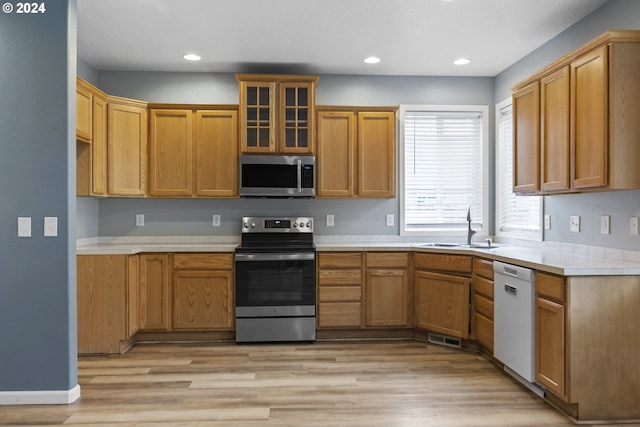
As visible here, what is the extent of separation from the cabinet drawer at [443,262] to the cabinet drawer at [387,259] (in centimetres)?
12

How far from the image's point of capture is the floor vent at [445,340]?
4.09 meters

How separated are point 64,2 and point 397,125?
311 cm

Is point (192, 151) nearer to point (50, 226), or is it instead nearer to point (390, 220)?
point (50, 226)

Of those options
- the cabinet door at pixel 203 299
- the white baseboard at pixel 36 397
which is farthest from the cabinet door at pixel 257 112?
the white baseboard at pixel 36 397

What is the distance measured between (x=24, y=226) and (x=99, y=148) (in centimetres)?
146

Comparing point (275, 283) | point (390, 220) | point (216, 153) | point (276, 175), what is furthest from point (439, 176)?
point (216, 153)

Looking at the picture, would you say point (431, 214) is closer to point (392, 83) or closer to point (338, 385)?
point (392, 83)

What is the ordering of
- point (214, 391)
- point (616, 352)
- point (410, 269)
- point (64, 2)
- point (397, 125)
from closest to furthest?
point (616, 352), point (64, 2), point (214, 391), point (410, 269), point (397, 125)

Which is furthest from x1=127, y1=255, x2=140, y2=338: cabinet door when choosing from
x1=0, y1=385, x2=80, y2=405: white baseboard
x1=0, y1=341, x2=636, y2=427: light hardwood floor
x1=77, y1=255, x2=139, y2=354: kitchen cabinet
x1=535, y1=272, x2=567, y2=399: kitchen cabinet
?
x1=535, y1=272, x2=567, y2=399: kitchen cabinet

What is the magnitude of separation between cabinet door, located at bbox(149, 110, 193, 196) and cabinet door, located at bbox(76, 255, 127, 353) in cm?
92

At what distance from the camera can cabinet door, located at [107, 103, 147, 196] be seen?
426 centimetres

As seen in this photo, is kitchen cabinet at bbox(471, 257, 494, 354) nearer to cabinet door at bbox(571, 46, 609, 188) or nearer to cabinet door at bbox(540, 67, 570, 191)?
cabinet door at bbox(540, 67, 570, 191)

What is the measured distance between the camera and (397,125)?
15.9 ft

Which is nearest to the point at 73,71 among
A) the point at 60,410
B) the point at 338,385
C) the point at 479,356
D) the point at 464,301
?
the point at 60,410
